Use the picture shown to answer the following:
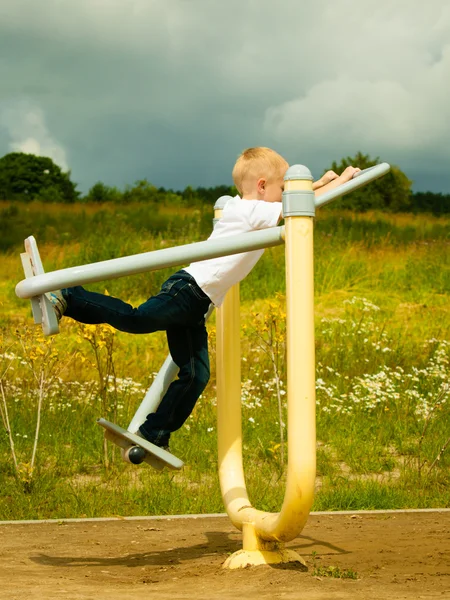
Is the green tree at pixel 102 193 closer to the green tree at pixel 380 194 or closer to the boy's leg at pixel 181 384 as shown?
the green tree at pixel 380 194

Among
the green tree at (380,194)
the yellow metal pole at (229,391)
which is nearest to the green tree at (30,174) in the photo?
the green tree at (380,194)

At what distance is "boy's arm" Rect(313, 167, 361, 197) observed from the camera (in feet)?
11.5

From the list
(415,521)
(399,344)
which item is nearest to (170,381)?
(415,521)

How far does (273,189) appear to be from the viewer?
141 inches

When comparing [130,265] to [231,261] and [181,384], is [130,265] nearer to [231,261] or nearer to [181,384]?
[231,261]

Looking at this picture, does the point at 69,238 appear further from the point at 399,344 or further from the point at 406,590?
the point at 406,590

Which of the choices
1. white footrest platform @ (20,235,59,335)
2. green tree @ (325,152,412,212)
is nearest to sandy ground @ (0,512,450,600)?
white footrest platform @ (20,235,59,335)

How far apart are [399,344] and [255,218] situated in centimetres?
590

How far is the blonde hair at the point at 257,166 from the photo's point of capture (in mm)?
3551

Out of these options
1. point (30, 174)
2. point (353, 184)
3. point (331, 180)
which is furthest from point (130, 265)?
point (30, 174)

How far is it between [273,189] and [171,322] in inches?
26.3

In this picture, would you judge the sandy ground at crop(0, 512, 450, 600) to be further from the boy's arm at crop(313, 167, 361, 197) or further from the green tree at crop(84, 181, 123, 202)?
the green tree at crop(84, 181, 123, 202)

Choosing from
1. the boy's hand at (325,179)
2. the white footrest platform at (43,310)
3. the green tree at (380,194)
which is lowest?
the white footrest platform at (43,310)

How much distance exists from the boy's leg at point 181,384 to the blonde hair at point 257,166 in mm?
652
